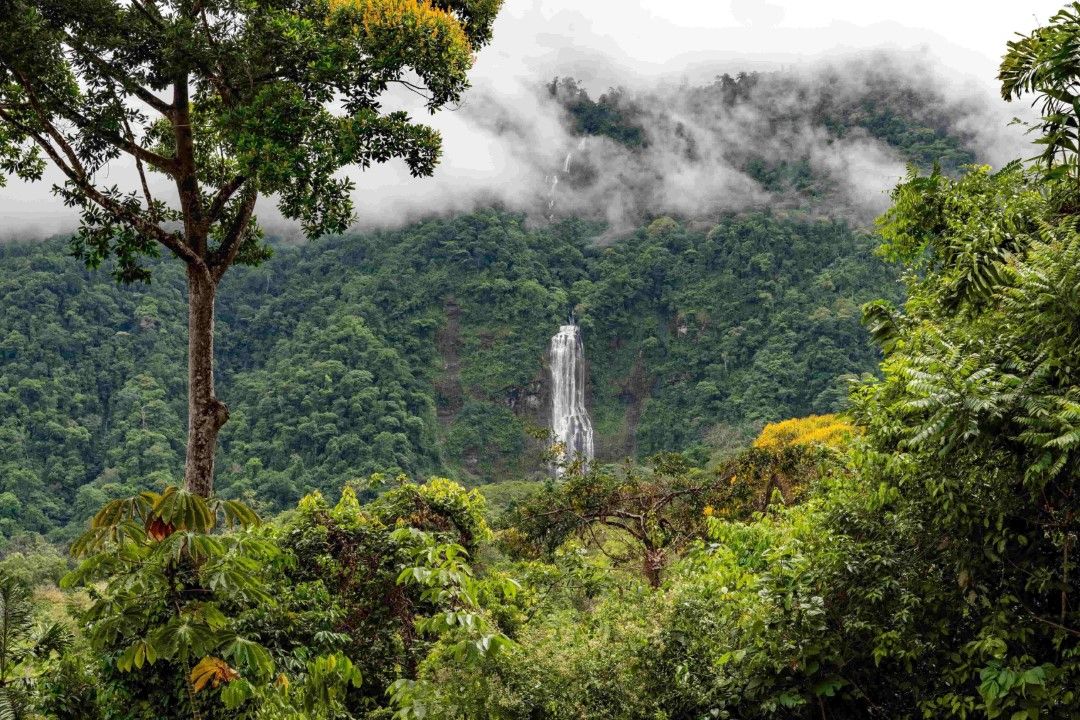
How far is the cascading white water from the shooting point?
6983 cm

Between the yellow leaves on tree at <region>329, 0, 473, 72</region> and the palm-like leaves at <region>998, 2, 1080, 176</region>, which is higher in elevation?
the yellow leaves on tree at <region>329, 0, 473, 72</region>

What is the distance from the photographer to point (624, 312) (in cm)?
8469

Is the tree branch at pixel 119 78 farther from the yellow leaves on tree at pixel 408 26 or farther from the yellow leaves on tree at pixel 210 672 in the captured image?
the yellow leaves on tree at pixel 210 672

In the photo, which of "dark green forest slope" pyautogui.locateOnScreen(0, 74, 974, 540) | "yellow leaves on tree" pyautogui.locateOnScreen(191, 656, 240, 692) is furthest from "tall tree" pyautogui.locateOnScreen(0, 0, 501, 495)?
"dark green forest slope" pyautogui.locateOnScreen(0, 74, 974, 540)

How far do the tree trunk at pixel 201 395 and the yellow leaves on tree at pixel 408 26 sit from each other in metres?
1.95

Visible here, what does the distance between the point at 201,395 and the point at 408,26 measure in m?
2.78

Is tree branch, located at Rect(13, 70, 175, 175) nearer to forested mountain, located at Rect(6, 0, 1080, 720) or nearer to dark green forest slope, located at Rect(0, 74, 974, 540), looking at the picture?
forested mountain, located at Rect(6, 0, 1080, 720)

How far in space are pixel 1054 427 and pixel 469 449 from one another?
229 ft

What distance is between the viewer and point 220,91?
19.4ft

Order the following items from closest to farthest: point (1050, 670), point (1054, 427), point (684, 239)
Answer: point (1054, 427) → point (1050, 670) → point (684, 239)

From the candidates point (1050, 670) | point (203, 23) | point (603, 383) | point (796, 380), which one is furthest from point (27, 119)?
point (603, 383)

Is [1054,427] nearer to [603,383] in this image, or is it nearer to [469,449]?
[469,449]

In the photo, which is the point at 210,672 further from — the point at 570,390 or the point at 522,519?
the point at 570,390

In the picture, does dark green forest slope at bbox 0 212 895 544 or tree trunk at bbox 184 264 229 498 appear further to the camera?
dark green forest slope at bbox 0 212 895 544
